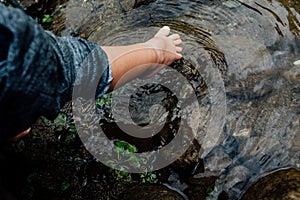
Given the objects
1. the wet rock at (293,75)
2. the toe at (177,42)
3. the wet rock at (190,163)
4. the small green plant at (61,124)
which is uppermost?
the toe at (177,42)

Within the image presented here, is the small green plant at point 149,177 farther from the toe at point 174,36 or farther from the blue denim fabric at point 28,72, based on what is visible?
the toe at point 174,36

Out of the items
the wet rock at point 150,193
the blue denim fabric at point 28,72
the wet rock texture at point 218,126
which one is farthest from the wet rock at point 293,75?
the blue denim fabric at point 28,72

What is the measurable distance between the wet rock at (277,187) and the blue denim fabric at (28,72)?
1263 mm

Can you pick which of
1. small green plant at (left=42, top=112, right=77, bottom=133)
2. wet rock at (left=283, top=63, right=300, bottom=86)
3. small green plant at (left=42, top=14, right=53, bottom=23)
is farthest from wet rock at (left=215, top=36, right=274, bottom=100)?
small green plant at (left=42, top=14, right=53, bottom=23)

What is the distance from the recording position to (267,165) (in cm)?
245

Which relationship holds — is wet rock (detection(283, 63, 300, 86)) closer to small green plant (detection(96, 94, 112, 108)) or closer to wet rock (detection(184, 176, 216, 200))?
wet rock (detection(184, 176, 216, 200))

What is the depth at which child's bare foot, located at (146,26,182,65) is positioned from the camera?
9.67ft

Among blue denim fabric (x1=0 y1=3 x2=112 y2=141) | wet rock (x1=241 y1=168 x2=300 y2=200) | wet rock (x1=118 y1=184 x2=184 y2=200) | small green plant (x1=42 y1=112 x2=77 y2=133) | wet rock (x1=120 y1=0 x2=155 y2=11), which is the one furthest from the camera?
wet rock (x1=120 y1=0 x2=155 y2=11)

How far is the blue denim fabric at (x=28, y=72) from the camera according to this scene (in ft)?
4.83

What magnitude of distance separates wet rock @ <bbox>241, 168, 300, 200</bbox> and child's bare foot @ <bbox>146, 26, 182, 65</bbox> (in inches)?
44.9

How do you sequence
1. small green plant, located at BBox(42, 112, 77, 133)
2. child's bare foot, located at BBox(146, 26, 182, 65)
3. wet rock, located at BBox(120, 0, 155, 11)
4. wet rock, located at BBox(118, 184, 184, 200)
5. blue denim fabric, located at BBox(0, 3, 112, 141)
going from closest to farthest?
blue denim fabric, located at BBox(0, 3, 112, 141), wet rock, located at BBox(118, 184, 184, 200), small green plant, located at BBox(42, 112, 77, 133), child's bare foot, located at BBox(146, 26, 182, 65), wet rock, located at BBox(120, 0, 155, 11)

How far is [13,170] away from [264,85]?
174 centimetres

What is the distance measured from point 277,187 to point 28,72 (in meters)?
1.53

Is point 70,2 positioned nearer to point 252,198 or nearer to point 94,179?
point 94,179
